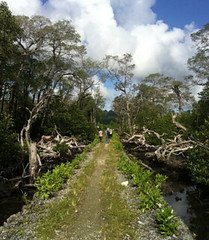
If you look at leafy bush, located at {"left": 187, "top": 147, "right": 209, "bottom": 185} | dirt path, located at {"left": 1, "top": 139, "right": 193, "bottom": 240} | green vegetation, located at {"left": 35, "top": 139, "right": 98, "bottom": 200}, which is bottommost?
dirt path, located at {"left": 1, "top": 139, "right": 193, "bottom": 240}

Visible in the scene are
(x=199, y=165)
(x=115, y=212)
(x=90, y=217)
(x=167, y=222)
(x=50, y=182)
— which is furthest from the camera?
(x=199, y=165)

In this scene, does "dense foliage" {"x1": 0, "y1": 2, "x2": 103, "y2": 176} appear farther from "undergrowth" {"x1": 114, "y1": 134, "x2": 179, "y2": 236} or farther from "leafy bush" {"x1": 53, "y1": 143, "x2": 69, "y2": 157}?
"undergrowth" {"x1": 114, "y1": 134, "x2": 179, "y2": 236}

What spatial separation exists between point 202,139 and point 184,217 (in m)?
8.16

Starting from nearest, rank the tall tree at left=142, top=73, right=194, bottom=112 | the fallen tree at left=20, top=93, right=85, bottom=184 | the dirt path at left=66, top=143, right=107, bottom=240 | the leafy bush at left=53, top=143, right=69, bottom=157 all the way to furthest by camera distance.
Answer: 1. the dirt path at left=66, top=143, right=107, bottom=240
2. the fallen tree at left=20, top=93, right=85, bottom=184
3. the leafy bush at left=53, top=143, right=69, bottom=157
4. the tall tree at left=142, top=73, right=194, bottom=112

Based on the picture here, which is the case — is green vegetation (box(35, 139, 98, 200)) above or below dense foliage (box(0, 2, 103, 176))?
below

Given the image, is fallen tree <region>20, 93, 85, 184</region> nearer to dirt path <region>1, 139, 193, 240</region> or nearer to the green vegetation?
the green vegetation

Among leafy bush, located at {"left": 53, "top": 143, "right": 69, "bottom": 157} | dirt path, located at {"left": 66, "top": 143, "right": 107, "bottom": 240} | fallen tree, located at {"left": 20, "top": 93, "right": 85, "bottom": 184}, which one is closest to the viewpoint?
dirt path, located at {"left": 66, "top": 143, "right": 107, "bottom": 240}

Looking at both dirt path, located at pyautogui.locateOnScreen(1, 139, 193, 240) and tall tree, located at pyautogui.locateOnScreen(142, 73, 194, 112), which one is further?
tall tree, located at pyautogui.locateOnScreen(142, 73, 194, 112)

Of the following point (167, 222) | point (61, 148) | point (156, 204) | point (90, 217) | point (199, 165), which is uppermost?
point (61, 148)

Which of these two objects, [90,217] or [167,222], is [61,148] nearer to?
[90,217]

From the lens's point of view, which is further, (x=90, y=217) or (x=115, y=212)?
(x=115, y=212)

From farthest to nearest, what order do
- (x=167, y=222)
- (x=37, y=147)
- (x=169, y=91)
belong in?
1. (x=169, y=91)
2. (x=37, y=147)
3. (x=167, y=222)

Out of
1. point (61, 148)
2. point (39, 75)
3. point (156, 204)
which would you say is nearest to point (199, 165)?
point (156, 204)

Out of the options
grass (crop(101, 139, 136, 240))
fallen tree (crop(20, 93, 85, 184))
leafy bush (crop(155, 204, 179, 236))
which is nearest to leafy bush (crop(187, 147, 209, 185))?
grass (crop(101, 139, 136, 240))
